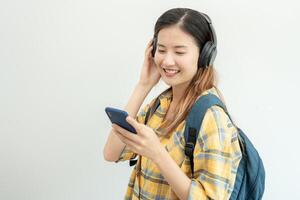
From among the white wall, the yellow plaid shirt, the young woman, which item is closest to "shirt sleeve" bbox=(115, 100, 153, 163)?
the young woman

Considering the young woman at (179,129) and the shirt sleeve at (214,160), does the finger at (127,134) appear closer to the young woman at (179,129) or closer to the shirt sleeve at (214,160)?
the young woman at (179,129)

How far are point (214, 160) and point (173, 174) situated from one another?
3.9 inches

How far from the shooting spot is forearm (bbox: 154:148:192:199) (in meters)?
0.82

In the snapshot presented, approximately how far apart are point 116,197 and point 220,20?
884 millimetres

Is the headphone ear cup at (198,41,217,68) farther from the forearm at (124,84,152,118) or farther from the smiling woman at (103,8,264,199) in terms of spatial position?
the forearm at (124,84,152,118)

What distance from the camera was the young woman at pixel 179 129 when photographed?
0.81 meters

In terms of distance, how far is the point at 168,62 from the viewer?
93 cm

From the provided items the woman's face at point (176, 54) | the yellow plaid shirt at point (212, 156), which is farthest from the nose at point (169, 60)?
the yellow plaid shirt at point (212, 156)

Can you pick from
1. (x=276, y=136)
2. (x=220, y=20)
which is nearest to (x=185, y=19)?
(x=220, y=20)

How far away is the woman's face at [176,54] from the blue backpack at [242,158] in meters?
0.10

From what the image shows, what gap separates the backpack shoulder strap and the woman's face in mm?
110

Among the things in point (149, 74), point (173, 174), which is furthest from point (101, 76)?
point (173, 174)

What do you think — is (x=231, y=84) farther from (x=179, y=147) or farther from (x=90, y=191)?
(x=90, y=191)

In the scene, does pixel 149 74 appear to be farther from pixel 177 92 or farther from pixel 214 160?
pixel 214 160
